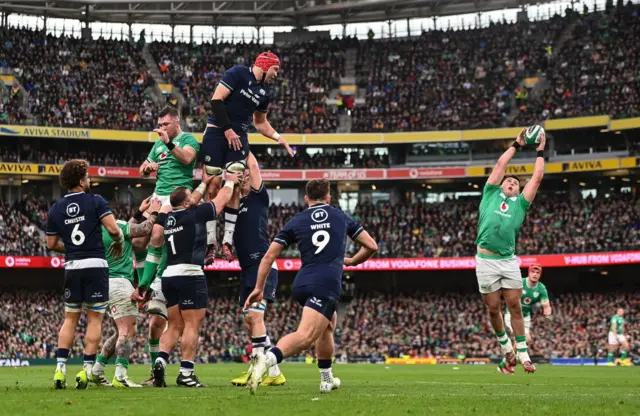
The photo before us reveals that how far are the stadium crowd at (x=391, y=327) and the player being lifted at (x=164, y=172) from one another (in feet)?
113

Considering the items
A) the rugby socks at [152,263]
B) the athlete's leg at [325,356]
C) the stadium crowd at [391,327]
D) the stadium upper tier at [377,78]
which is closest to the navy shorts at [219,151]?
the rugby socks at [152,263]

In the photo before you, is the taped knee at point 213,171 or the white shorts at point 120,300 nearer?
the taped knee at point 213,171

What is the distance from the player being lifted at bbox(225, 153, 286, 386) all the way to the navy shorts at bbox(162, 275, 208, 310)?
3.69 ft

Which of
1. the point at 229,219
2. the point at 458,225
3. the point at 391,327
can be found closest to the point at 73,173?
the point at 229,219

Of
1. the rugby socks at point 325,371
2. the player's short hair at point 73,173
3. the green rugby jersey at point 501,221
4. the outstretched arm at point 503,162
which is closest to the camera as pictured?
the rugby socks at point 325,371

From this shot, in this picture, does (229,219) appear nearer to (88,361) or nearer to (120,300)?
(120,300)

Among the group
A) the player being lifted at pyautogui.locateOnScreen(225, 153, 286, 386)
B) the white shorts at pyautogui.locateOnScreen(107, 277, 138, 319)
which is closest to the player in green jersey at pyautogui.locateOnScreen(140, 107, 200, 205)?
the player being lifted at pyautogui.locateOnScreen(225, 153, 286, 386)

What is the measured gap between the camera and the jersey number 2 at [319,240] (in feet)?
40.7

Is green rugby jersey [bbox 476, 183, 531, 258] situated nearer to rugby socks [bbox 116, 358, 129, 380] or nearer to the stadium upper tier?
rugby socks [bbox 116, 358, 129, 380]

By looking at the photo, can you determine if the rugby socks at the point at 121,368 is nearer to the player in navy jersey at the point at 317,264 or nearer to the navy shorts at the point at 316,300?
the player in navy jersey at the point at 317,264

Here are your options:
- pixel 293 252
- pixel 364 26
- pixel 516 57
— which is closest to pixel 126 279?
pixel 293 252

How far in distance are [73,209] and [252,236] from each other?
3211 millimetres

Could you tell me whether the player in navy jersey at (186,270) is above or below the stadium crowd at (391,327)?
above

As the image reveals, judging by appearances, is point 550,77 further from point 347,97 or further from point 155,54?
point 155,54
